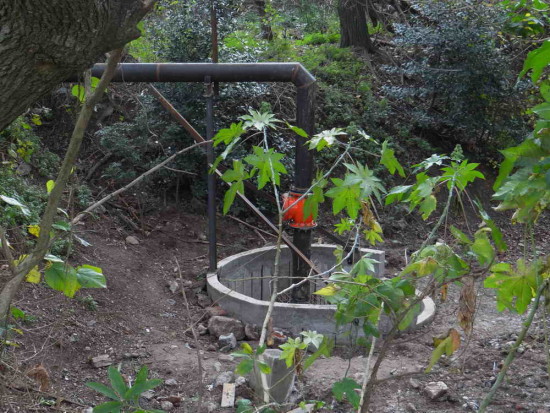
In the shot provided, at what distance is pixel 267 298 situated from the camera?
22.4ft

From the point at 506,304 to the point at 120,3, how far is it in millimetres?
1579

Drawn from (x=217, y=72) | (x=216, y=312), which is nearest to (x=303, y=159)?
(x=217, y=72)

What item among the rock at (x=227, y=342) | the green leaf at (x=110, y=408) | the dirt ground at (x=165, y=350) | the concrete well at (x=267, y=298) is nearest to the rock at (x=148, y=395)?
the dirt ground at (x=165, y=350)

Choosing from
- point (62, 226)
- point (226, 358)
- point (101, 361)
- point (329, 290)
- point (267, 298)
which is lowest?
point (267, 298)

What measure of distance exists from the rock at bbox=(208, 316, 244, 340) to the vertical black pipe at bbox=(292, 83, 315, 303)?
2.46ft

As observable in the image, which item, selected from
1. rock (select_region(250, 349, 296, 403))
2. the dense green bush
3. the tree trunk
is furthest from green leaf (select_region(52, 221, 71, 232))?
the tree trunk

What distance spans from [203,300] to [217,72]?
220 centimetres

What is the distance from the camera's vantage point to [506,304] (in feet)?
7.36

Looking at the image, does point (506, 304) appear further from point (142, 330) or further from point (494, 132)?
point (494, 132)

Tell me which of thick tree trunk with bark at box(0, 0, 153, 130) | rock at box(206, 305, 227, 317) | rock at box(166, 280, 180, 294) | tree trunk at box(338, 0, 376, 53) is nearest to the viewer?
thick tree trunk with bark at box(0, 0, 153, 130)

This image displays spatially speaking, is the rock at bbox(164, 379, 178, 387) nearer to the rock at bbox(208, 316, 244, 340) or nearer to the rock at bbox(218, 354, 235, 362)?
the rock at bbox(218, 354, 235, 362)

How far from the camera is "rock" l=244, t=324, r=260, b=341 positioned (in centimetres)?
564

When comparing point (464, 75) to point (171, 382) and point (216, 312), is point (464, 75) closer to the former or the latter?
point (216, 312)

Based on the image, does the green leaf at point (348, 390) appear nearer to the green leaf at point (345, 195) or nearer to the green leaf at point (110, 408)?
the green leaf at point (345, 195)
